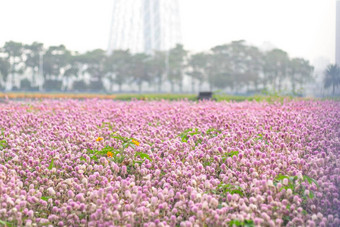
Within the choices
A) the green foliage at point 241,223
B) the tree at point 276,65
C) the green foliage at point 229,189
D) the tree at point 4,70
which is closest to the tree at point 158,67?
the tree at point 276,65

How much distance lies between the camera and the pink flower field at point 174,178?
217cm

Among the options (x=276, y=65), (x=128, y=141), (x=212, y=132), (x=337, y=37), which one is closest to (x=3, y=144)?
(x=128, y=141)

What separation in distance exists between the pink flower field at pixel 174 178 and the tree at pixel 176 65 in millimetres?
27733

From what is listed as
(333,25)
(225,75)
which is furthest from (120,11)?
(333,25)

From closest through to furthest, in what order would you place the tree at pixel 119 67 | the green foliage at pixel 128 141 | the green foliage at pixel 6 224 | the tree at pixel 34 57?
the green foliage at pixel 6 224, the green foliage at pixel 128 141, the tree at pixel 34 57, the tree at pixel 119 67

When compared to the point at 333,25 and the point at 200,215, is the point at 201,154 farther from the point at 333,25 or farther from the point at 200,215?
the point at 333,25

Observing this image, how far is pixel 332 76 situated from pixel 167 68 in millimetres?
28864

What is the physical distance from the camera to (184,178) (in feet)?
9.14

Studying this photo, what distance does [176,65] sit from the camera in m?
32.2

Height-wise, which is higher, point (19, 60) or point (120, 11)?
point (120, 11)

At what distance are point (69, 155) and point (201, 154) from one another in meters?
1.11

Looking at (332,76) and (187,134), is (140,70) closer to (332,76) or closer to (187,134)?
(187,134)

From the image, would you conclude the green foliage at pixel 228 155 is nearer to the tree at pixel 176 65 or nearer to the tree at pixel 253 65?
the tree at pixel 253 65

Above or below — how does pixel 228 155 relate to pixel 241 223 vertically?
above
